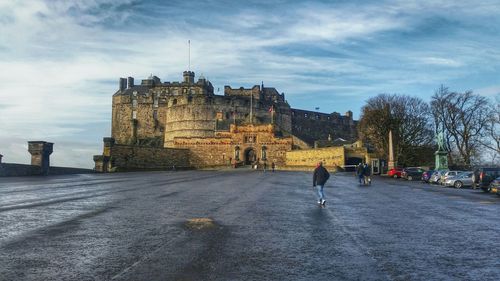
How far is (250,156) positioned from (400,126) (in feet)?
110

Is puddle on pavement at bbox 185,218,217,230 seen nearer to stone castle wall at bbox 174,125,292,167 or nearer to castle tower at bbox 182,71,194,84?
stone castle wall at bbox 174,125,292,167

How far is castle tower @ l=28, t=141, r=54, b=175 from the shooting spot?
35062 mm

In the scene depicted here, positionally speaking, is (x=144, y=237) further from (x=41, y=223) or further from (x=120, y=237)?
(x=41, y=223)

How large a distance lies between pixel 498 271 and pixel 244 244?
4.20 m

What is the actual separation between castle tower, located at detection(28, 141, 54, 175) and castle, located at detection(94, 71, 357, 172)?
2409 centimetres

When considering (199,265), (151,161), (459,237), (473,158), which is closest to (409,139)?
(473,158)

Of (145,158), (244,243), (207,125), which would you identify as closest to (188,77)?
(207,125)

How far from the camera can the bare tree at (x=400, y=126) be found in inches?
2475

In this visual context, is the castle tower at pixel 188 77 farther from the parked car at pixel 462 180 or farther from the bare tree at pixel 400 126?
the parked car at pixel 462 180

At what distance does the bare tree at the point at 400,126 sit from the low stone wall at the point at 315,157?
580cm

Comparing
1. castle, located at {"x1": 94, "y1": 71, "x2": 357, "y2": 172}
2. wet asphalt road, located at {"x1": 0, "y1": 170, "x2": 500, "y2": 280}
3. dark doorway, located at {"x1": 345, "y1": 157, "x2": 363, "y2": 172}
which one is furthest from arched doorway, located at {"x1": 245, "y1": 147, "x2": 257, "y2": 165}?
wet asphalt road, located at {"x1": 0, "y1": 170, "x2": 500, "y2": 280}

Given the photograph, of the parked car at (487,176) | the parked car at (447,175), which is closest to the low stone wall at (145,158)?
the parked car at (447,175)

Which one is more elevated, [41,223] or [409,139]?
[409,139]

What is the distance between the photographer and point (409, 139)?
212 ft
